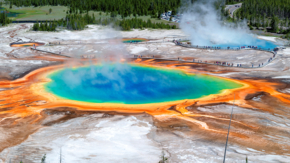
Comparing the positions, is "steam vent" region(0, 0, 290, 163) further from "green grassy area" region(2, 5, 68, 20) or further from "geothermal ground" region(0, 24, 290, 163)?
"green grassy area" region(2, 5, 68, 20)

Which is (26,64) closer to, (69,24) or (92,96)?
(92,96)

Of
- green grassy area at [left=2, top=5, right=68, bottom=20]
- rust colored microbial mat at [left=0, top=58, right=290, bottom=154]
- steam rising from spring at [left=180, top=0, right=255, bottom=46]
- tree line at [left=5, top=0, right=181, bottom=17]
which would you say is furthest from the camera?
tree line at [left=5, top=0, right=181, bottom=17]

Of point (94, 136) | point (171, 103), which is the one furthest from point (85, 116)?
point (171, 103)

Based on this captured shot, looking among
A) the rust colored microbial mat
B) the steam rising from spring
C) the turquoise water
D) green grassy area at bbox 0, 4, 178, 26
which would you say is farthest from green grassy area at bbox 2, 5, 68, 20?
the rust colored microbial mat

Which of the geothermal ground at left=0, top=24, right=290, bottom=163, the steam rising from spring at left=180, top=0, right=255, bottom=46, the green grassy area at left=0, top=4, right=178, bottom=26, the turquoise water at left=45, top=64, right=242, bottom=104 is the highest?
the green grassy area at left=0, top=4, right=178, bottom=26

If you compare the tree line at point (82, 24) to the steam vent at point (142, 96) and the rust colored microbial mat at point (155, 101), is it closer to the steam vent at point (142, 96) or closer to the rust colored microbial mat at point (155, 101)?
the steam vent at point (142, 96)

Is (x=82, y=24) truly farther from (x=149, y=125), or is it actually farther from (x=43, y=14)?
(x=149, y=125)

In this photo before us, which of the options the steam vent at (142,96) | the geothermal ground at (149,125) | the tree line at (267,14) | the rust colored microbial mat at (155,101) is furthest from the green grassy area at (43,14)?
the geothermal ground at (149,125)
